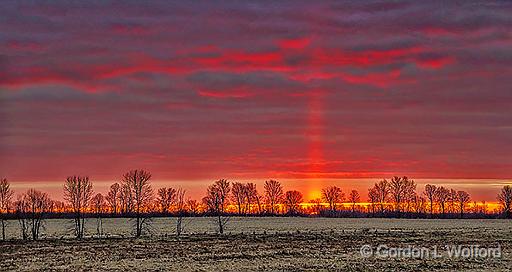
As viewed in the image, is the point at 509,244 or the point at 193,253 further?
the point at 509,244

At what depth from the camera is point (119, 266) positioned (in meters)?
39.0

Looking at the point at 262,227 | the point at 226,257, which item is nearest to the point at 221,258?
the point at 226,257

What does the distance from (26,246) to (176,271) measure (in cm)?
2774

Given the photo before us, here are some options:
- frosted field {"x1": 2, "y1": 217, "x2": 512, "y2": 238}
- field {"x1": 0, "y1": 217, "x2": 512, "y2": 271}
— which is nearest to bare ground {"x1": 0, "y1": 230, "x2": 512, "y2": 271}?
field {"x1": 0, "y1": 217, "x2": 512, "y2": 271}

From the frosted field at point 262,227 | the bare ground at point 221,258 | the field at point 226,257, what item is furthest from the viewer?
the frosted field at point 262,227

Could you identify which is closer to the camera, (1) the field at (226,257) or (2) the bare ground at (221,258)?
(2) the bare ground at (221,258)

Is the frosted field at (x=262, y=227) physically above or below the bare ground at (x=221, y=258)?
below

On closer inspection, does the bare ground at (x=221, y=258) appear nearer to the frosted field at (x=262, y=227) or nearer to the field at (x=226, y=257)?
the field at (x=226, y=257)

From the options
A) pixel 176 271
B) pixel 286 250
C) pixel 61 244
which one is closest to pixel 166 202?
pixel 61 244

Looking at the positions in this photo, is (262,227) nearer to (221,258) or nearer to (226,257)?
(226,257)

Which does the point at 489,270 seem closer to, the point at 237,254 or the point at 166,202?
the point at 237,254

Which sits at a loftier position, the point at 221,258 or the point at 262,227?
the point at 221,258

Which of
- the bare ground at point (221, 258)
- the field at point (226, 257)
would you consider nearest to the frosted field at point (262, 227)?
the bare ground at point (221, 258)

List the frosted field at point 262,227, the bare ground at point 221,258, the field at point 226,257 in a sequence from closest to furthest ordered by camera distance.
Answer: the bare ground at point 221,258
the field at point 226,257
the frosted field at point 262,227
